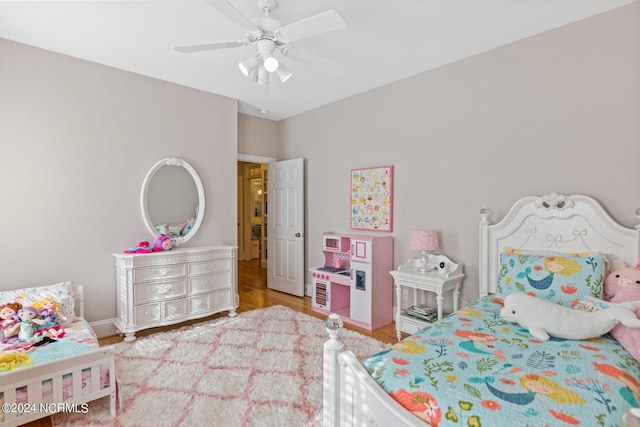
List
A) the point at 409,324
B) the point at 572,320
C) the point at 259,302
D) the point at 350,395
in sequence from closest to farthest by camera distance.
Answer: the point at 350,395, the point at 572,320, the point at 409,324, the point at 259,302

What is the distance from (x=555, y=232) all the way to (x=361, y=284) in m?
1.93

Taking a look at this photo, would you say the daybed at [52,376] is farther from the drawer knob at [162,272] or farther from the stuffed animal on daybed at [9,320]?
the drawer knob at [162,272]

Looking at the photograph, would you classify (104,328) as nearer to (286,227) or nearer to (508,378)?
(286,227)

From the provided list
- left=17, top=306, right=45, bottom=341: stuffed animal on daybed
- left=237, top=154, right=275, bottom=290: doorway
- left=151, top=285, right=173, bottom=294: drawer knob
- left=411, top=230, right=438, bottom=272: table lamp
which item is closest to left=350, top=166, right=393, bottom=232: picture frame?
left=411, top=230, right=438, bottom=272: table lamp

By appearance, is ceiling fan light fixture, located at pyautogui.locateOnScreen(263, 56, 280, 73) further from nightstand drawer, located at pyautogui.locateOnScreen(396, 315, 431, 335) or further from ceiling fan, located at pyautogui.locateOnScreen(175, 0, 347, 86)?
nightstand drawer, located at pyautogui.locateOnScreen(396, 315, 431, 335)

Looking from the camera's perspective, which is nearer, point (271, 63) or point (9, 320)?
point (271, 63)

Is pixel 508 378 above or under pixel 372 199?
under

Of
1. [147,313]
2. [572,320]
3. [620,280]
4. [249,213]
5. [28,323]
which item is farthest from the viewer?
[249,213]

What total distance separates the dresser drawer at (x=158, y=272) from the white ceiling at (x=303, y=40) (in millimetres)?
2113

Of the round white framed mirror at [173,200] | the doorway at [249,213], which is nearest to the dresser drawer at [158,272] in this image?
the round white framed mirror at [173,200]

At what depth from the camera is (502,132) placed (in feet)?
9.64

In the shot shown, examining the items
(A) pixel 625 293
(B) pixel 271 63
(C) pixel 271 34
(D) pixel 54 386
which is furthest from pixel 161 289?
(A) pixel 625 293

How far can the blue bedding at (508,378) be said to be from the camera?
113 centimetres

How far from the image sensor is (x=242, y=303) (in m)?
4.56
